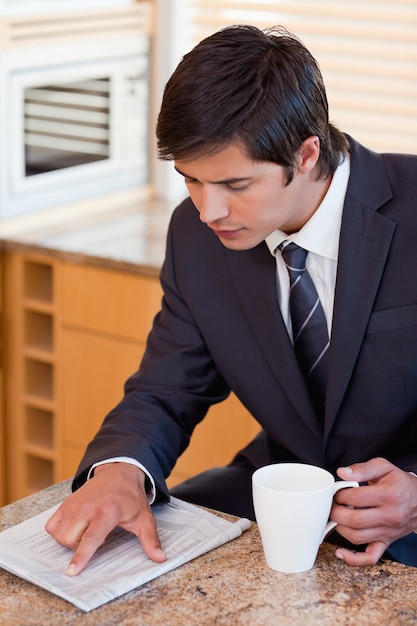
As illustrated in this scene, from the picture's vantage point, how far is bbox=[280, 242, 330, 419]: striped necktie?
5.01 feet

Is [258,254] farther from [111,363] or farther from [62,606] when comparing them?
[111,363]

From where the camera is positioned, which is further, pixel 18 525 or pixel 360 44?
pixel 360 44

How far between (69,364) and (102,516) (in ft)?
4.82

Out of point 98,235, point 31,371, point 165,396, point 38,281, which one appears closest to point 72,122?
point 98,235

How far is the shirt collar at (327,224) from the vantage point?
4.94 feet

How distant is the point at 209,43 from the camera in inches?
52.9

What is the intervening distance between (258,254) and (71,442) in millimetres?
1296

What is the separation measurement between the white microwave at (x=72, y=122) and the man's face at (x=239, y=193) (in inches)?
55.1

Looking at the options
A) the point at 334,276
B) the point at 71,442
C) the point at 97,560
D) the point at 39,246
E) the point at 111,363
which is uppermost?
the point at 334,276

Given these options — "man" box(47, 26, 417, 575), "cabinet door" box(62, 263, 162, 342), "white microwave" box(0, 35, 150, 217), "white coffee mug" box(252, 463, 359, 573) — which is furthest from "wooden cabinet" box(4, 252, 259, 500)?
"white coffee mug" box(252, 463, 359, 573)

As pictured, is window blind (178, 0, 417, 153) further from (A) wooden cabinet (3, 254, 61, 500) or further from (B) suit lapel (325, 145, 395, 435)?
(B) suit lapel (325, 145, 395, 435)

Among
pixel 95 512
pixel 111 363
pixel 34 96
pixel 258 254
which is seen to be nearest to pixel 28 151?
pixel 34 96

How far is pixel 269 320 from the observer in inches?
60.8

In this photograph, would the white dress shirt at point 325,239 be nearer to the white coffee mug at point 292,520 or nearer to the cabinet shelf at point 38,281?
the white coffee mug at point 292,520
